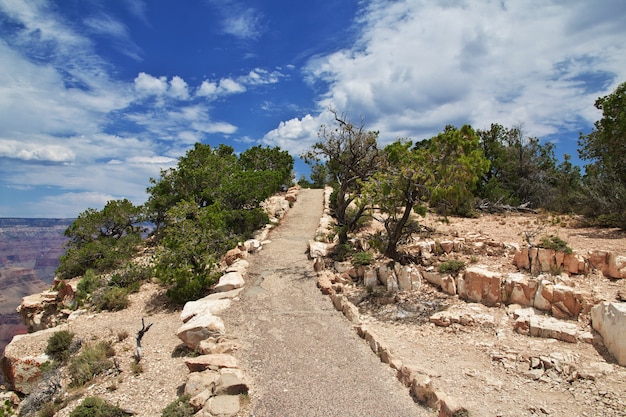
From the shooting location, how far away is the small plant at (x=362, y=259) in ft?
40.4

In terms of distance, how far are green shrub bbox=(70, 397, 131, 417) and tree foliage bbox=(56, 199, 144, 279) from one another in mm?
12181

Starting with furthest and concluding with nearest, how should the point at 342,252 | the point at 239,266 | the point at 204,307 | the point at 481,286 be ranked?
the point at 239,266
the point at 342,252
the point at 204,307
the point at 481,286

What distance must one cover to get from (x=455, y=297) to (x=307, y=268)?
6.07 m

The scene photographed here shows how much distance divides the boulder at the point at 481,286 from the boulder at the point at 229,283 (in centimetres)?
717

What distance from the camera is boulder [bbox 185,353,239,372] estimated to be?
24.3ft

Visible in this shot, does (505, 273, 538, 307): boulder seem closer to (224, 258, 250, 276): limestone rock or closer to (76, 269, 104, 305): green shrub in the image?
(224, 258, 250, 276): limestone rock

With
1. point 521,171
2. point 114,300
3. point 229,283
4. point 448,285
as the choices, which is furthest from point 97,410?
point 521,171

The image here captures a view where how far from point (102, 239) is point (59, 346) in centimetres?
1003

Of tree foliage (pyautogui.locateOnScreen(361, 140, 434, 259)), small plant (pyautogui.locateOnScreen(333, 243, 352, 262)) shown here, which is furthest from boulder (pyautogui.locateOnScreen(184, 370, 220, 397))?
small plant (pyautogui.locateOnScreen(333, 243, 352, 262))

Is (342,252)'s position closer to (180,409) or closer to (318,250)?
(318,250)

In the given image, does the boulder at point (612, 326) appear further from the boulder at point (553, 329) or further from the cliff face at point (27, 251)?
the cliff face at point (27, 251)

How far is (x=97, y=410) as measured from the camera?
665cm

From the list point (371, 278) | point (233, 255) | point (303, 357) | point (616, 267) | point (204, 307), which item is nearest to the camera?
point (303, 357)

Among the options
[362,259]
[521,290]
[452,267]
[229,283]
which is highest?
[362,259]
